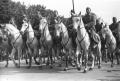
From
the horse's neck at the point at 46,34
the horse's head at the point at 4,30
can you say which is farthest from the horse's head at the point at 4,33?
the horse's neck at the point at 46,34

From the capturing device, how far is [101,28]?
17125mm

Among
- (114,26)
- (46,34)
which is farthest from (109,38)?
(46,34)

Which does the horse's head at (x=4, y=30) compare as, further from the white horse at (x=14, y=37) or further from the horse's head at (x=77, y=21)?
the horse's head at (x=77, y=21)

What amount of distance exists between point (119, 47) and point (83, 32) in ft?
12.6

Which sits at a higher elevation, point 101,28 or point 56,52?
point 101,28

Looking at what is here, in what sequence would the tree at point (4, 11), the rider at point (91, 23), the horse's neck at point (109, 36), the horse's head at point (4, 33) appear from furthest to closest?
the tree at point (4, 11) < the horse's head at point (4, 33) < the horse's neck at point (109, 36) < the rider at point (91, 23)

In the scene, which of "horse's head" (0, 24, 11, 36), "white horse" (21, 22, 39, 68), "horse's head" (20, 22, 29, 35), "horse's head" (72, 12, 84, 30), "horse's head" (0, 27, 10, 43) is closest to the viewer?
"horse's head" (72, 12, 84, 30)

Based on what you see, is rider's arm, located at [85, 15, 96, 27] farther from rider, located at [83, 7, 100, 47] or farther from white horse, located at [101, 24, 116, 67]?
white horse, located at [101, 24, 116, 67]

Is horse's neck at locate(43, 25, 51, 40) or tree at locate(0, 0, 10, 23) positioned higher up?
tree at locate(0, 0, 10, 23)

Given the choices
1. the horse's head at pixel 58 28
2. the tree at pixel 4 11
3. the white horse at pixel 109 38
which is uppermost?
the tree at pixel 4 11

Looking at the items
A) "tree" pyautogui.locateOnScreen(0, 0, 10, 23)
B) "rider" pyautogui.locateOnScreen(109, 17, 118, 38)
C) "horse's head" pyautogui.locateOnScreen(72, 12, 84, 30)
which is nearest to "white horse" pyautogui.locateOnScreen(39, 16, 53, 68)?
"horse's head" pyautogui.locateOnScreen(72, 12, 84, 30)

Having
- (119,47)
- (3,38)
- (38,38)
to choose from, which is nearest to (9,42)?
(3,38)

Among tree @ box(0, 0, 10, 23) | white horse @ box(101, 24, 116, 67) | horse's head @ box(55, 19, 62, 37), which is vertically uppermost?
tree @ box(0, 0, 10, 23)

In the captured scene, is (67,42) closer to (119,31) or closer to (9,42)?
(119,31)
